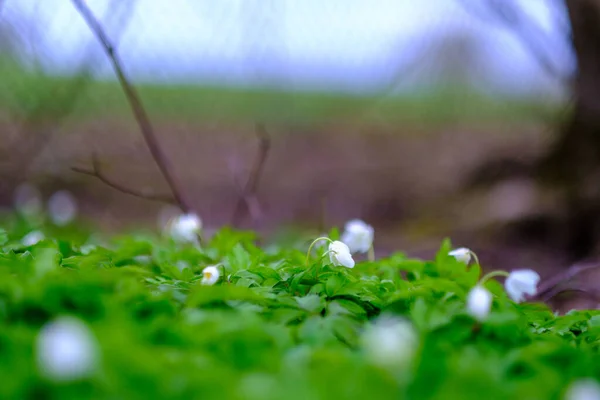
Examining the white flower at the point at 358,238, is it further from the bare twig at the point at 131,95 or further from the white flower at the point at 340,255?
the bare twig at the point at 131,95

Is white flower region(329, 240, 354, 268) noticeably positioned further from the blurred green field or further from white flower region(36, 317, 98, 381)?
the blurred green field

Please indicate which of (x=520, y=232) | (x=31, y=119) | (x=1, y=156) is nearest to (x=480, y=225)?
(x=520, y=232)

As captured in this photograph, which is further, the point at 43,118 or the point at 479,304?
the point at 43,118

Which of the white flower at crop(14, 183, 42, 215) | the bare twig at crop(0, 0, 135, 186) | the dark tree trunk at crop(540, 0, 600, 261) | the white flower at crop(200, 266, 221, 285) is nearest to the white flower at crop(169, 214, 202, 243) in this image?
the white flower at crop(200, 266, 221, 285)

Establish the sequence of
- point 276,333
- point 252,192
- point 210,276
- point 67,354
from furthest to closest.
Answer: point 252,192 < point 210,276 < point 276,333 < point 67,354

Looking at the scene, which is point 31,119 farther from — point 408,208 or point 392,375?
point 392,375

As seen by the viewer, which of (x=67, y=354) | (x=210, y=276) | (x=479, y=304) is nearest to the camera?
(x=67, y=354)

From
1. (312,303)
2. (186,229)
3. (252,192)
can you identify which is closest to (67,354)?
(312,303)

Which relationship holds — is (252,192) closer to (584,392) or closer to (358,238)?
(358,238)
